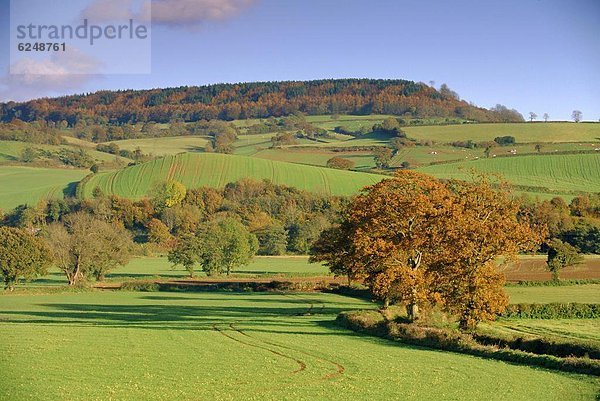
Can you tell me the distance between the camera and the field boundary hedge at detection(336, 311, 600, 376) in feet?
96.0

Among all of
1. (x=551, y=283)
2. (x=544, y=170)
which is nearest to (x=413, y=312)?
(x=551, y=283)

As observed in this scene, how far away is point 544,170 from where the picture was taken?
138m

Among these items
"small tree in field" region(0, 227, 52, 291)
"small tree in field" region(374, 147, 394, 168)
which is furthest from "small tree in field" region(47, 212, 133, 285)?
"small tree in field" region(374, 147, 394, 168)

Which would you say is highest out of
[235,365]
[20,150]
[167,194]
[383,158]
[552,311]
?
[20,150]

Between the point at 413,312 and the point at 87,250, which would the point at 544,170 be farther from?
the point at 413,312

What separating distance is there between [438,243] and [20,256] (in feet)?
144

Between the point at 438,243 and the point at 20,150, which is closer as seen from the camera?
the point at 438,243

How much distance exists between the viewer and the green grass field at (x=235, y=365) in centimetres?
2336

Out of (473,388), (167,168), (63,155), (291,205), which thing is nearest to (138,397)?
(473,388)

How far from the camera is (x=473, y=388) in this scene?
24.7 meters

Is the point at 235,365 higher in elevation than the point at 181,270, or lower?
higher

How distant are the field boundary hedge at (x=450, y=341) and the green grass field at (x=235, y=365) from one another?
0.93 metres

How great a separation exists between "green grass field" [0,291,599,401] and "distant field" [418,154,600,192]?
9121cm

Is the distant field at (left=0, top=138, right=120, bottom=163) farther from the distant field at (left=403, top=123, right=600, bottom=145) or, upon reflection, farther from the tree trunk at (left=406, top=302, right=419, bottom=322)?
the tree trunk at (left=406, top=302, right=419, bottom=322)
